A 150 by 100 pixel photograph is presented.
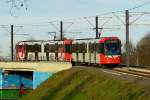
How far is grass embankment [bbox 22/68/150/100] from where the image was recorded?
29.0m

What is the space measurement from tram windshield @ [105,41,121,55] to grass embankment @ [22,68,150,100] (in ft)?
13.0

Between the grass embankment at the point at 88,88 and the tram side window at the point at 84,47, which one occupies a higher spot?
the tram side window at the point at 84,47

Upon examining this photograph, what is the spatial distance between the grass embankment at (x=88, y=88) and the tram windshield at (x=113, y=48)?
13.0 feet

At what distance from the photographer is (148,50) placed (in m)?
90.5

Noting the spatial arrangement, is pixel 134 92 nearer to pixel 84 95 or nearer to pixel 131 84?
pixel 131 84

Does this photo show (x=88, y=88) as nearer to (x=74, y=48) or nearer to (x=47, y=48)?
(x=74, y=48)

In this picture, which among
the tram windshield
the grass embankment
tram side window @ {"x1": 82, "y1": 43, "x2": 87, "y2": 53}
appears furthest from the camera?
tram side window @ {"x1": 82, "y1": 43, "x2": 87, "y2": 53}

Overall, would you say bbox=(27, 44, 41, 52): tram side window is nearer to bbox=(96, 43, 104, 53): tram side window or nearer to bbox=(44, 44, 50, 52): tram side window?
bbox=(44, 44, 50, 52): tram side window

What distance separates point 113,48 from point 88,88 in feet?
49.0

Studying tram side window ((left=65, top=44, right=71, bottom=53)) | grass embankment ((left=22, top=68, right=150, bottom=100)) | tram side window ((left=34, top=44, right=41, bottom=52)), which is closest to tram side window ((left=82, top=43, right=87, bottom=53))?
grass embankment ((left=22, top=68, right=150, bottom=100))

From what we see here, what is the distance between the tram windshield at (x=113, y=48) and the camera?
51481 mm

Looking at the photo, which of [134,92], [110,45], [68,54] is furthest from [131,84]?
[68,54]

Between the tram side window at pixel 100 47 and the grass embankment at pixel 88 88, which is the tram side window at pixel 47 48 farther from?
the tram side window at pixel 100 47

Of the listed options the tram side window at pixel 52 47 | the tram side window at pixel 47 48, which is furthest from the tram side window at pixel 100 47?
the tram side window at pixel 47 48
